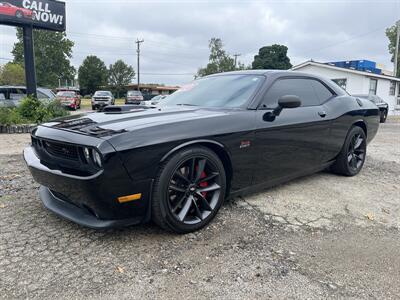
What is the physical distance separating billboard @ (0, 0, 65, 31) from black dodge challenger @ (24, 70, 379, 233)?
9941mm

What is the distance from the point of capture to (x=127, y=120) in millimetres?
2779

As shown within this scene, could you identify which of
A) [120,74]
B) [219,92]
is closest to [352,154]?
[219,92]

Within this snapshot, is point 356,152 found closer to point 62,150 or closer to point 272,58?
point 62,150

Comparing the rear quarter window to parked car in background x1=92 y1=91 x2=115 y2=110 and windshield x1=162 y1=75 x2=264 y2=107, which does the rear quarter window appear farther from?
parked car in background x1=92 y1=91 x2=115 y2=110

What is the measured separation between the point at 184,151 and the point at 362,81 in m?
25.0

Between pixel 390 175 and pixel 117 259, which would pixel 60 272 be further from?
pixel 390 175

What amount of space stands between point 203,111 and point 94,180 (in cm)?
136

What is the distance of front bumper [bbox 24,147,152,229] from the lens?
237cm

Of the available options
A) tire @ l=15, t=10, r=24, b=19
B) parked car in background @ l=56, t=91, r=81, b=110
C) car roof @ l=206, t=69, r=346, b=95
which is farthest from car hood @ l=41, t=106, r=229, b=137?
parked car in background @ l=56, t=91, r=81, b=110

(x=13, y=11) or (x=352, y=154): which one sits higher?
(x=13, y=11)

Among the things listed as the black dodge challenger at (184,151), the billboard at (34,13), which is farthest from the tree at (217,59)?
the black dodge challenger at (184,151)

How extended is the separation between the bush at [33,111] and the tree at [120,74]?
66.5m

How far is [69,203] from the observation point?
2.82 meters

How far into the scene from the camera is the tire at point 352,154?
4.71 m
